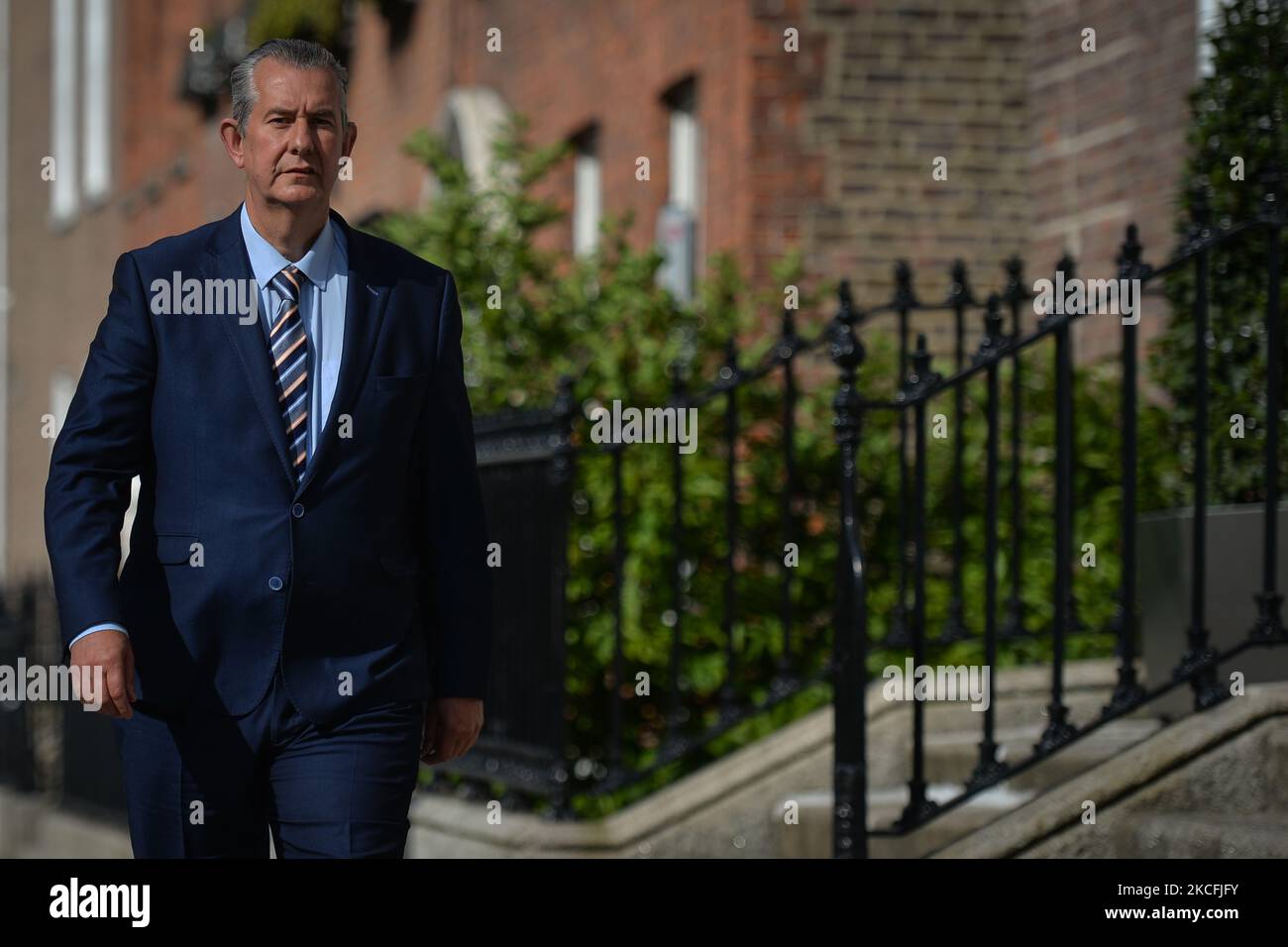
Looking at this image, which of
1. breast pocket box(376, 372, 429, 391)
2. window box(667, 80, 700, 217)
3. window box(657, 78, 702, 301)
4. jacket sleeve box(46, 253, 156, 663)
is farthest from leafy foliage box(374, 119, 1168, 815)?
jacket sleeve box(46, 253, 156, 663)

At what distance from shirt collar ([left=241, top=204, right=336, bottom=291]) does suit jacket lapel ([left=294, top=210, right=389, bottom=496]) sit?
45 mm

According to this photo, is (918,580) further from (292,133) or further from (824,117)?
(824,117)

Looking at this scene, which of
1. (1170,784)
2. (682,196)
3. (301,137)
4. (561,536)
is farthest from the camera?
(682,196)

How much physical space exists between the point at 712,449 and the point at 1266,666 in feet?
10.4

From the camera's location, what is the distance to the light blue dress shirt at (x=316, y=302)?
3346mm

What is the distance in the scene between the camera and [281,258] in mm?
3379

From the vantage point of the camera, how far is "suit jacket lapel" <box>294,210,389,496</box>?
328 cm

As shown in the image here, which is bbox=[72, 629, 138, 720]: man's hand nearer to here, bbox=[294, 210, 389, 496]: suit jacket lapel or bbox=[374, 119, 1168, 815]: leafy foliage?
bbox=[294, 210, 389, 496]: suit jacket lapel

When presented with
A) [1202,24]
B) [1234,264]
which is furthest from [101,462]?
[1202,24]

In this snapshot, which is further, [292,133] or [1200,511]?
[1200,511]

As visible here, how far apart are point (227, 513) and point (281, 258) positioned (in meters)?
0.46

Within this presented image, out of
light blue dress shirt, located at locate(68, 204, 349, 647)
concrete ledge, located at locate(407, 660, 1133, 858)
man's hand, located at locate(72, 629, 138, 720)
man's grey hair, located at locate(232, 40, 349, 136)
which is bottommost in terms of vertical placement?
concrete ledge, located at locate(407, 660, 1133, 858)
